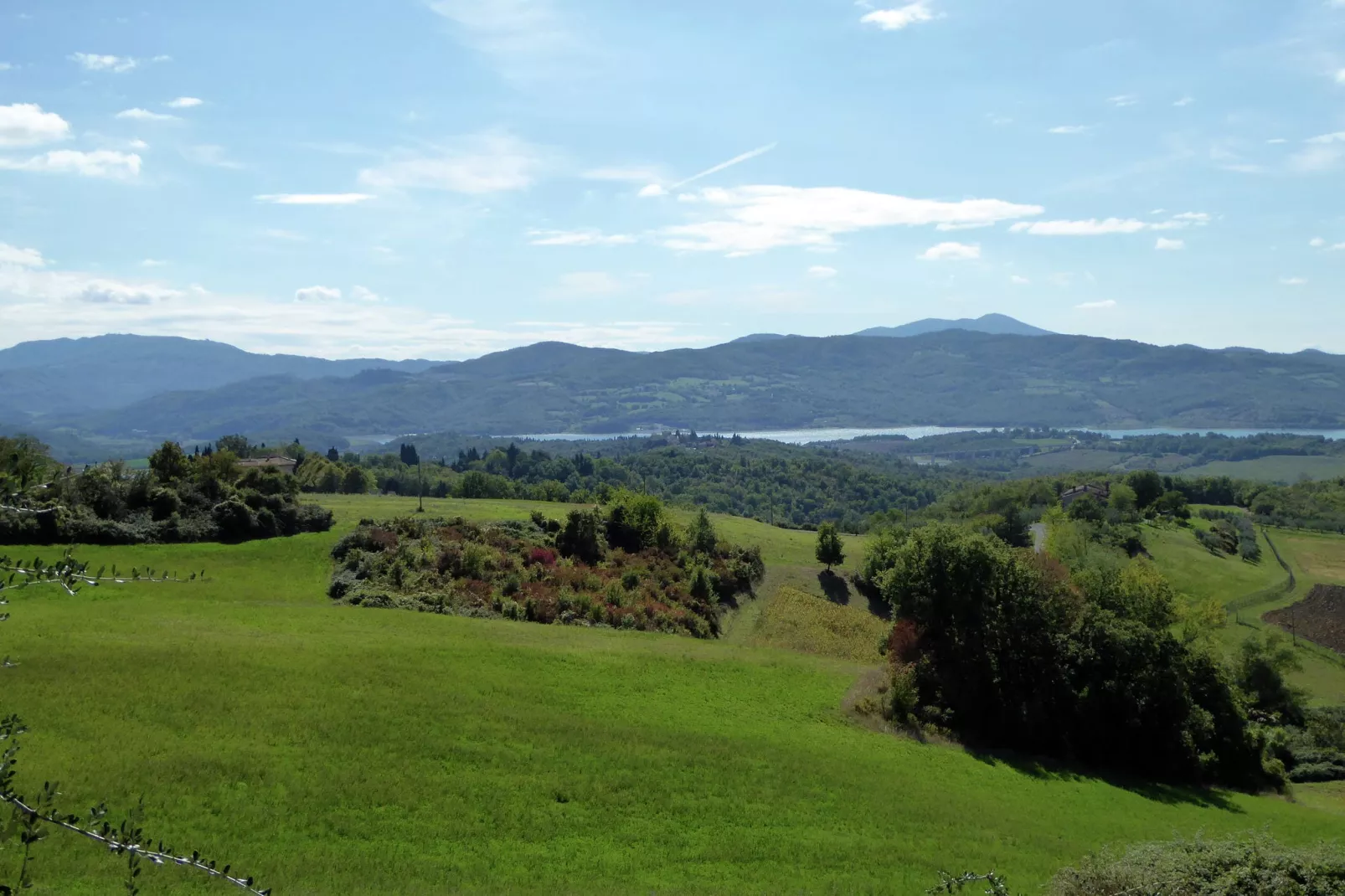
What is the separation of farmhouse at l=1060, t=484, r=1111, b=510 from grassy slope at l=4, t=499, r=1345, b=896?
10821 cm

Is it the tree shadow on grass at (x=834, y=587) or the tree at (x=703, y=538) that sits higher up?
the tree at (x=703, y=538)

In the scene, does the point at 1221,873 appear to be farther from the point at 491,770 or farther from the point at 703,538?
the point at 703,538

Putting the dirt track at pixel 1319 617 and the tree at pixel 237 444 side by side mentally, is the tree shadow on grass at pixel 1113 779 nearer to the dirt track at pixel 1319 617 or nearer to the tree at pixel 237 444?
the dirt track at pixel 1319 617

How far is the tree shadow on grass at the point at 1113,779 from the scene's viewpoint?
3838 cm

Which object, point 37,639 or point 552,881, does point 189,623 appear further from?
point 552,881

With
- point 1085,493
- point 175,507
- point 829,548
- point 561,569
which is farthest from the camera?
point 1085,493

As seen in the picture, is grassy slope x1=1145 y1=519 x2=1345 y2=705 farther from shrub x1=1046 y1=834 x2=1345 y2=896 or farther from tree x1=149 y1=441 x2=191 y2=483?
tree x1=149 y1=441 x2=191 y2=483

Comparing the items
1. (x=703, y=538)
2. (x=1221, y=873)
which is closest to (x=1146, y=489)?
(x=703, y=538)

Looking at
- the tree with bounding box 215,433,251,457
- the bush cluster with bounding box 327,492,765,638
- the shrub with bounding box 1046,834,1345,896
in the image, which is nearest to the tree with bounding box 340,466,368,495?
the tree with bounding box 215,433,251,457

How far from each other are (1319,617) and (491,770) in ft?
311

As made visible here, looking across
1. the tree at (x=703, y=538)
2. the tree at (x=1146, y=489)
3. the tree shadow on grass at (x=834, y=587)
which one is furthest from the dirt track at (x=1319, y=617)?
the tree at (x=703, y=538)

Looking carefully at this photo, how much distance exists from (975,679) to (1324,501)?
155083mm

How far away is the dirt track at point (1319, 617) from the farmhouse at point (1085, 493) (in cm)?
4404

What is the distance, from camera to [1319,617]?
89.7 metres
